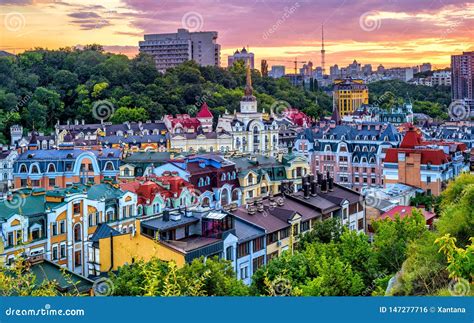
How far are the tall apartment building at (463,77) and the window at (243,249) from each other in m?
19.3

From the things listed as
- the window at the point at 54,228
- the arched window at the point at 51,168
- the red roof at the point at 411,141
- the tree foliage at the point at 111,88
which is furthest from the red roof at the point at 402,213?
the tree foliage at the point at 111,88

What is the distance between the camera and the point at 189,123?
20.9m

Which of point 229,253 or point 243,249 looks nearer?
point 229,253

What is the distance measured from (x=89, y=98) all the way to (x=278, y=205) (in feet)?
56.1

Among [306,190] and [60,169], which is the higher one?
[60,169]

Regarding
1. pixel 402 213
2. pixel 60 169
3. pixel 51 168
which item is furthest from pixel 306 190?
pixel 51 168

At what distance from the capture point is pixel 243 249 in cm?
757

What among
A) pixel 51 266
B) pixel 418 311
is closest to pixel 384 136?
pixel 51 266

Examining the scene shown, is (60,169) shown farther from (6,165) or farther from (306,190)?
(306,190)

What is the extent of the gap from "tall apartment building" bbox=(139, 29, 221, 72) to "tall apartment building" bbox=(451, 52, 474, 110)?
9.12 m

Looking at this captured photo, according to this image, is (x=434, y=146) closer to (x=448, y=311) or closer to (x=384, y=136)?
(x=384, y=136)

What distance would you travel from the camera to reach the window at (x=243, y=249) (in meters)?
7.50

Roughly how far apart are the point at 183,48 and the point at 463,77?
1137 centimetres

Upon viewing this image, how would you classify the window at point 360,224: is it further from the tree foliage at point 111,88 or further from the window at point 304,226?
the tree foliage at point 111,88
